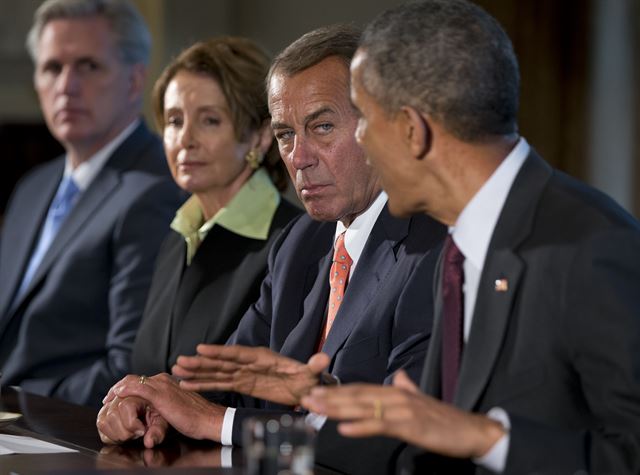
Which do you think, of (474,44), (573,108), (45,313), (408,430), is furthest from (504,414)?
(573,108)

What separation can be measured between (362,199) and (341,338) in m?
0.35

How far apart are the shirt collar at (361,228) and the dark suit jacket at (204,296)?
0.61 metres

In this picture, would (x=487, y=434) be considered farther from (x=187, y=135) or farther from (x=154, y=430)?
(x=187, y=135)

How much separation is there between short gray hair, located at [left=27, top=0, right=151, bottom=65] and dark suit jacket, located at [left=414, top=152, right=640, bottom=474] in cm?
288

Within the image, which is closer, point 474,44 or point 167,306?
point 474,44

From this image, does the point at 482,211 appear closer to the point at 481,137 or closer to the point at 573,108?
the point at 481,137

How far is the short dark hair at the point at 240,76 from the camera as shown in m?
3.47

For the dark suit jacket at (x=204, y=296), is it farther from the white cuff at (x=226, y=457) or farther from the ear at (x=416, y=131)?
the ear at (x=416, y=131)

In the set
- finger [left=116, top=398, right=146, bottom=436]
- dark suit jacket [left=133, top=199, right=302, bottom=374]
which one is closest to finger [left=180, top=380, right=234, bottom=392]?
finger [left=116, top=398, right=146, bottom=436]

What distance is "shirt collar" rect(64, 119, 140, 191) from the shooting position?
435 cm

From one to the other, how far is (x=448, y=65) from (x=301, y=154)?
2.76ft

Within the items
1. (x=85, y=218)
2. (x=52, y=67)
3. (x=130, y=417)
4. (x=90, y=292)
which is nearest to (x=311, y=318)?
(x=130, y=417)

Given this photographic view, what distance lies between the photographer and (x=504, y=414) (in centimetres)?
175

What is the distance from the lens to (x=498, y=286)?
1.89 m
